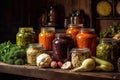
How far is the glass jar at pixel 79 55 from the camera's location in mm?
1566

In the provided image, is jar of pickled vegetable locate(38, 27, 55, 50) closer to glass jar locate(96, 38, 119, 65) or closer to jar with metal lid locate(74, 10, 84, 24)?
glass jar locate(96, 38, 119, 65)

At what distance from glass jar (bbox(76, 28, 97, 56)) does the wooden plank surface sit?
0.78ft

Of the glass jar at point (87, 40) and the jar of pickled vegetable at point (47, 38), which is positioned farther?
the jar of pickled vegetable at point (47, 38)

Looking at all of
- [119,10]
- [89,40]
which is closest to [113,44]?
[89,40]

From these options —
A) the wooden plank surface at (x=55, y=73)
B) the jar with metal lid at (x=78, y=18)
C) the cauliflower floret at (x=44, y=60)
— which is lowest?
the wooden plank surface at (x=55, y=73)

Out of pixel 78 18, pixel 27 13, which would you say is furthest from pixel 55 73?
pixel 27 13

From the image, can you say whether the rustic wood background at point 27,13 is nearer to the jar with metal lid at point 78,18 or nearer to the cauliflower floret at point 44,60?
the jar with metal lid at point 78,18

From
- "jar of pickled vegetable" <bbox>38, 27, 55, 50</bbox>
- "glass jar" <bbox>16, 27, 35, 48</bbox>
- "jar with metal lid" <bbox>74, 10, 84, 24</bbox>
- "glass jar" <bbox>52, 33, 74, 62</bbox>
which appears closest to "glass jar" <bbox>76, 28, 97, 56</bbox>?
"glass jar" <bbox>52, 33, 74, 62</bbox>

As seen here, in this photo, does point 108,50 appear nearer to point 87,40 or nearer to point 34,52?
point 87,40

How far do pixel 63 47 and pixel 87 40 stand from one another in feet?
0.51

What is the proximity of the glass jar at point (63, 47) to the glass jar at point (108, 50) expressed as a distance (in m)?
0.19

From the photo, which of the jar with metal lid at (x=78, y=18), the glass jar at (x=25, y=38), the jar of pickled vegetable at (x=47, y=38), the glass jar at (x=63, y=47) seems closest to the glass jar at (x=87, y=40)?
the glass jar at (x=63, y=47)

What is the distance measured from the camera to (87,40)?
168 cm

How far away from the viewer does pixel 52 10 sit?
415 centimetres
